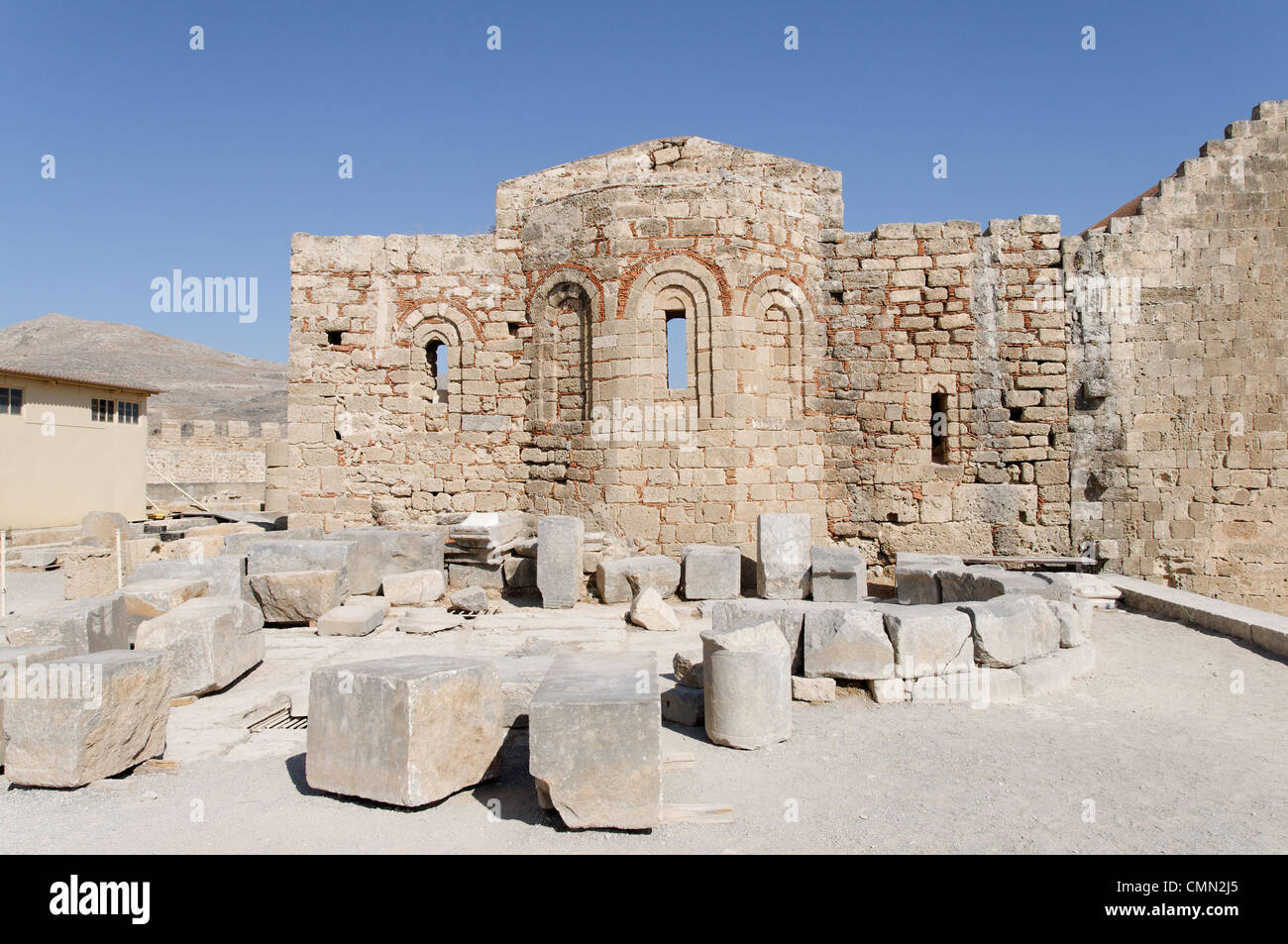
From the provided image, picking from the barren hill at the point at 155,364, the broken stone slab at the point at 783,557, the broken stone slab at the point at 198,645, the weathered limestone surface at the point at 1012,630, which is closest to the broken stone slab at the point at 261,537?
the broken stone slab at the point at 198,645

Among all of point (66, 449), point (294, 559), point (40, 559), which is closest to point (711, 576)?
point (294, 559)

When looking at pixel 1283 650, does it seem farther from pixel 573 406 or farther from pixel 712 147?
pixel 712 147

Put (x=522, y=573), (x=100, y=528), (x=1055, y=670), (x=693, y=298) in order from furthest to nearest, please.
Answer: (x=100, y=528) → (x=693, y=298) → (x=522, y=573) → (x=1055, y=670)

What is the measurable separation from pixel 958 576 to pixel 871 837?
16.1ft

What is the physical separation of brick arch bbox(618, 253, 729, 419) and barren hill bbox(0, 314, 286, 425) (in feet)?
102

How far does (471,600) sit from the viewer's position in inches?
361

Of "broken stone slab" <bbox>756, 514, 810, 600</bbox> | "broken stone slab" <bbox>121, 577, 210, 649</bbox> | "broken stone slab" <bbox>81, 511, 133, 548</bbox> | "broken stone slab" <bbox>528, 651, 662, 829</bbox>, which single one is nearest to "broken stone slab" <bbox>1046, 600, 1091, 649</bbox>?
"broken stone slab" <bbox>756, 514, 810, 600</bbox>

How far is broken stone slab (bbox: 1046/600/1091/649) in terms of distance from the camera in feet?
22.1

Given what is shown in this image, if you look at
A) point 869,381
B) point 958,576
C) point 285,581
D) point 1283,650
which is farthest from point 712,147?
point 1283,650

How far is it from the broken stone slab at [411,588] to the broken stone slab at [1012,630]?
20.0 ft

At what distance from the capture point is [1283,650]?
691 cm

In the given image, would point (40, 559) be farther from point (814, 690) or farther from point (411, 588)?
point (814, 690)

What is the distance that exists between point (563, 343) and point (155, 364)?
167 ft

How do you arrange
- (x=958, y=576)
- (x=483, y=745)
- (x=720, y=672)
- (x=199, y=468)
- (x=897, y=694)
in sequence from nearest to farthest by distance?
(x=483, y=745)
(x=720, y=672)
(x=897, y=694)
(x=958, y=576)
(x=199, y=468)
